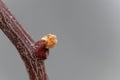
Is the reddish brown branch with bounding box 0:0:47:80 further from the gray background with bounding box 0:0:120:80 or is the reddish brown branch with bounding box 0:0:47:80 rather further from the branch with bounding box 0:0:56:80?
the gray background with bounding box 0:0:120:80

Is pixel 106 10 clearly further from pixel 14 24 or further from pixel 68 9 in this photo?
pixel 14 24

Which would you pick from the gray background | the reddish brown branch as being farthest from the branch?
the gray background

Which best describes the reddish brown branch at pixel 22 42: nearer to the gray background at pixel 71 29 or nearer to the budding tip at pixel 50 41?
the budding tip at pixel 50 41

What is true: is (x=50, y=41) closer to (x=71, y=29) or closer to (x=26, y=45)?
(x=26, y=45)

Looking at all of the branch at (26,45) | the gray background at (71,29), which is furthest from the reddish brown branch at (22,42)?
the gray background at (71,29)

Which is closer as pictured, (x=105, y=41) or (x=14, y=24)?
(x=14, y=24)

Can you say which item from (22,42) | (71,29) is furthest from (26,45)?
(71,29)

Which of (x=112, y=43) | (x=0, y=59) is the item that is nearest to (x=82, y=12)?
(x=112, y=43)

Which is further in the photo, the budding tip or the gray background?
the gray background

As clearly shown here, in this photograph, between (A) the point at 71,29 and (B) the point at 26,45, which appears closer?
(B) the point at 26,45
